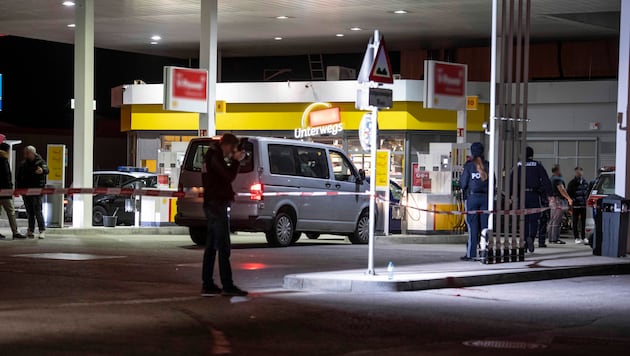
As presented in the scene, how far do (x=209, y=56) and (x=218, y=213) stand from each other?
13624 millimetres

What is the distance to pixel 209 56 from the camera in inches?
1007

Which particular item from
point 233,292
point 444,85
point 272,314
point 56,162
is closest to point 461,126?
point 444,85

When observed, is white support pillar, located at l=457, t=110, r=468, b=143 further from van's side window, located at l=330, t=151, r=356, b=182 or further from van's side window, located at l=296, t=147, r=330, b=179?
van's side window, located at l=296, t=147, r=330, b=179

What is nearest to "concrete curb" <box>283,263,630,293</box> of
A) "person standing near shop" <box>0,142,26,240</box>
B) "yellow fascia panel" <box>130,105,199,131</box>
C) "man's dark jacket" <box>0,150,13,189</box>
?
"person standing near shop" <box>0,142,26,240</box>

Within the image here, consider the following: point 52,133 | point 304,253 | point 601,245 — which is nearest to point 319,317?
point 304,253

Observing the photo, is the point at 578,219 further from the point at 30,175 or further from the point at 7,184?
the point at 7,184

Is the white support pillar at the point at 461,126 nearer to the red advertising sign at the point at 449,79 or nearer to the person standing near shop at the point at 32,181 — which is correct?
the red advertising sign at the point at 449,79

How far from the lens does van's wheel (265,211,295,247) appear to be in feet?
66.8

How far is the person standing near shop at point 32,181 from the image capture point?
2145 centimetres

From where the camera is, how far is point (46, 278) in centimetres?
1357

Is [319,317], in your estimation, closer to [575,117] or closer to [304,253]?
[304,253]

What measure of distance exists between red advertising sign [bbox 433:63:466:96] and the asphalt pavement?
31.9 ft

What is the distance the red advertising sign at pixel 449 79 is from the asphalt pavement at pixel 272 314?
9724 millimetres

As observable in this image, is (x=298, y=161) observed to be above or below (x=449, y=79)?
below
